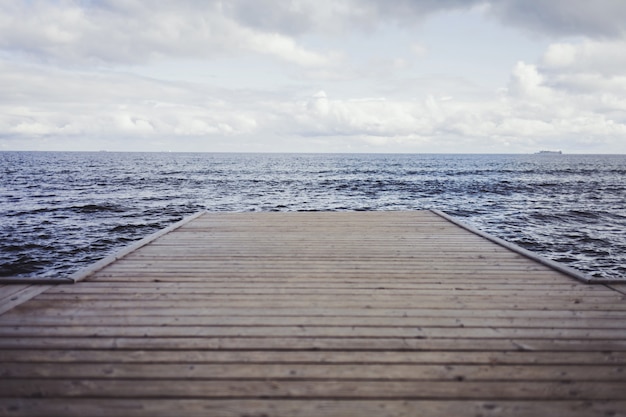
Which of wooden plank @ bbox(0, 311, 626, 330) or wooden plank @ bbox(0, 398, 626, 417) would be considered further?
wooden plank @ bbox(0, 311, 626, 330)

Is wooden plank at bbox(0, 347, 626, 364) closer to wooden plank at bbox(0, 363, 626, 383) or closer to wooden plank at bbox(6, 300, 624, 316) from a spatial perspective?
wooden plank at bbox(0, 363, 626, 383)

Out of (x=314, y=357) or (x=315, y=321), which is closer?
(x=314, y=357)

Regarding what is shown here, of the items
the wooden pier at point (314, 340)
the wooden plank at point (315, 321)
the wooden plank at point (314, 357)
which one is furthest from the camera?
the wooden plank at point (315, 321)

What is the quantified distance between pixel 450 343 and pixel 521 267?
2381 mm

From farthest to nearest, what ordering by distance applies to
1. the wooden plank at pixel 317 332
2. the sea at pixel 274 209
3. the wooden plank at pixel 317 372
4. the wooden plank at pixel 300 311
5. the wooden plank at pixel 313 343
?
1. the sea at pixel 274 209
2. the wooden plank at pixel 300 311
3. the wooden plank at pixel 317 332
4. the wooden plank at pixel 313 343
5. the wooden plank at pixel 317 372

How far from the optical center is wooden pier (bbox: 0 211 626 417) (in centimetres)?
208

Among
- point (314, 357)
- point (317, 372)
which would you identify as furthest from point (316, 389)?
point (314, 357)

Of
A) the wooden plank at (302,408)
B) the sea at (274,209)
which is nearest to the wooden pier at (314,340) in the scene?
the wooden plank at (302,408)

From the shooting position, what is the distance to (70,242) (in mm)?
12016

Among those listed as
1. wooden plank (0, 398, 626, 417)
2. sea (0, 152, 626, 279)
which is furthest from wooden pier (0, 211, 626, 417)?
sea (0, 152, 626, 279)

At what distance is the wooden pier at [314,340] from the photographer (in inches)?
81.9

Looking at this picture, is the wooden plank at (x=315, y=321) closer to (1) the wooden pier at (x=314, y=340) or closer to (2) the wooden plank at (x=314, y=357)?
(1) the wooden pier at (x=314, y=340)

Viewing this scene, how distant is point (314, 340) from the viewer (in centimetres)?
270

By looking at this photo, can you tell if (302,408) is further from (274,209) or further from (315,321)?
(274,209)
